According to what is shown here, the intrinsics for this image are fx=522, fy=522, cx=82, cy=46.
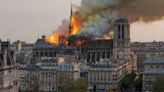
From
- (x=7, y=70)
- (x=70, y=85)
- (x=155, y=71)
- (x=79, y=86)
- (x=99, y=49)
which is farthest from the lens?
(x=99, y=49)

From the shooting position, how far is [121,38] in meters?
116

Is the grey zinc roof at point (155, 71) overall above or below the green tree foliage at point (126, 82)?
above

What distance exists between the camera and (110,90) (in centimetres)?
8131

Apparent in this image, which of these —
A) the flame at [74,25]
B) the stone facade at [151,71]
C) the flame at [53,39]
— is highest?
the flame at [74,25]

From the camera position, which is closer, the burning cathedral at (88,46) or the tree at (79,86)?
the tree at (79,86)

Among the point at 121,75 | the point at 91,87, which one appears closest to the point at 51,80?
the point at 91,87

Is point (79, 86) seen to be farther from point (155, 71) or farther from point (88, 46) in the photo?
point (88, 46)

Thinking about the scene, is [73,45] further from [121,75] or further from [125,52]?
[121,75]

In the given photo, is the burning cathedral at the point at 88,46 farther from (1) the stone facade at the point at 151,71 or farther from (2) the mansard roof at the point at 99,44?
(1) the stone facade at the point at 151,71

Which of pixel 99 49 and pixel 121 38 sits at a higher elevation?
pixel 121 38

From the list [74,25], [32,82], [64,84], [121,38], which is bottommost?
[32,82]

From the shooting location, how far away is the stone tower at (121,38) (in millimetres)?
114375

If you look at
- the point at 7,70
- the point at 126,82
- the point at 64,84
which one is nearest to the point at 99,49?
the point at 126,82

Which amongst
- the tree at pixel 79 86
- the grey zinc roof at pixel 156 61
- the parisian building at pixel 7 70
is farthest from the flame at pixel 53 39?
the parisian building at pixel 7 70
